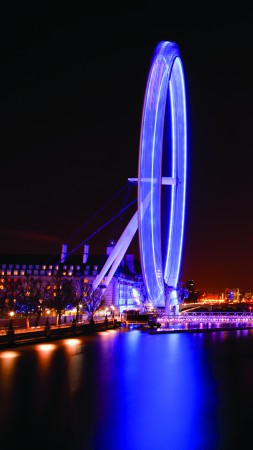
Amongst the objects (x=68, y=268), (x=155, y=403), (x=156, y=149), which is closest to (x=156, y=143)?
(x=156, y=149)

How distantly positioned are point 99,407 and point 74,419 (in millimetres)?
1443

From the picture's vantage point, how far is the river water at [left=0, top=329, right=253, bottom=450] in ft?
32.2

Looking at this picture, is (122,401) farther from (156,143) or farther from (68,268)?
(68,268)

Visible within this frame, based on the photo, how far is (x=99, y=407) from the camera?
12.5m

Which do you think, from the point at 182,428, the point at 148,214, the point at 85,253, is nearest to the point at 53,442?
the point at 182,428

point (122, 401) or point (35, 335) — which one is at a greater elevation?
point (35, 335)

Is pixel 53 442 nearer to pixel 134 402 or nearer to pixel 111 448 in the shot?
pixel 111 448

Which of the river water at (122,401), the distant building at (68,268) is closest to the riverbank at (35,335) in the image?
the river water at (122,401)

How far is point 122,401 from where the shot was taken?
43.7ft

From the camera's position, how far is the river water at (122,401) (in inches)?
386

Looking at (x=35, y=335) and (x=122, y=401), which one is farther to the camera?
(x=35, y=335)

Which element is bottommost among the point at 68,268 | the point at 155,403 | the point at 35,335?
the point at 155,403

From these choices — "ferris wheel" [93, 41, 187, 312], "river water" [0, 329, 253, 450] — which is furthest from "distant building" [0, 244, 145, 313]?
"river water" [0, 329, 253, 450]

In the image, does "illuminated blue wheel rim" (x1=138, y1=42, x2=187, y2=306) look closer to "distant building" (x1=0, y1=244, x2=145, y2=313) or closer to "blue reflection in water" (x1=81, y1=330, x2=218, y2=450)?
"blue reflection in water" (x1=81, y1=330, x2=218, y2=450)
